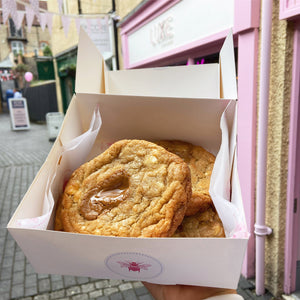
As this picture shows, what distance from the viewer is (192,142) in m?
1.54

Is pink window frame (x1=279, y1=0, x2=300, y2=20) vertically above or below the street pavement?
above

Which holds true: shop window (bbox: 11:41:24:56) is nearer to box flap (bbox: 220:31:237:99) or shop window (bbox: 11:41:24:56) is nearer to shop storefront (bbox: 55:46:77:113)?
shop storefront (bbox: 55:46:77:113)

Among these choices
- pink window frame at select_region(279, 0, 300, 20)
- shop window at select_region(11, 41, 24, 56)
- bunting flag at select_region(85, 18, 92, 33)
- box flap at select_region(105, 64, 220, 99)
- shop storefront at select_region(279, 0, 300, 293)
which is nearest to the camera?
box flap at select_region(105, 64, 220, 99)

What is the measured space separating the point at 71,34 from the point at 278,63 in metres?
10.8

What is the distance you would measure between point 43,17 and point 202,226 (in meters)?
5.74

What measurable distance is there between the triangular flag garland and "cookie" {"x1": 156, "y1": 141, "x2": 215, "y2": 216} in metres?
2.59

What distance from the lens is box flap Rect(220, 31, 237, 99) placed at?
4.12ft

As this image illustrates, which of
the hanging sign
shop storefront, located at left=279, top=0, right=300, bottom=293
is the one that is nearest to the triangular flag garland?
shop storefront, located at left=279, top=0, right=300, bottom=293

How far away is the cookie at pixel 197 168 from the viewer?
1.20 m

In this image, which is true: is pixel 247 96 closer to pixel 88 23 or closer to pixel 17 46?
pixel 88 23

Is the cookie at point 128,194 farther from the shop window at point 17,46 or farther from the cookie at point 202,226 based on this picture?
the shop window at point 17,46

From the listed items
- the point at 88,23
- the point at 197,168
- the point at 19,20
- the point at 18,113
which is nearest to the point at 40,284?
the point at 197,168

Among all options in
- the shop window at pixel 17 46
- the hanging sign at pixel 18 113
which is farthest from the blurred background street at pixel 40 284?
the shop window at pixel 17 46

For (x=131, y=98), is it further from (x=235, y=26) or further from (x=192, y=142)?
(x=235, y=26)
